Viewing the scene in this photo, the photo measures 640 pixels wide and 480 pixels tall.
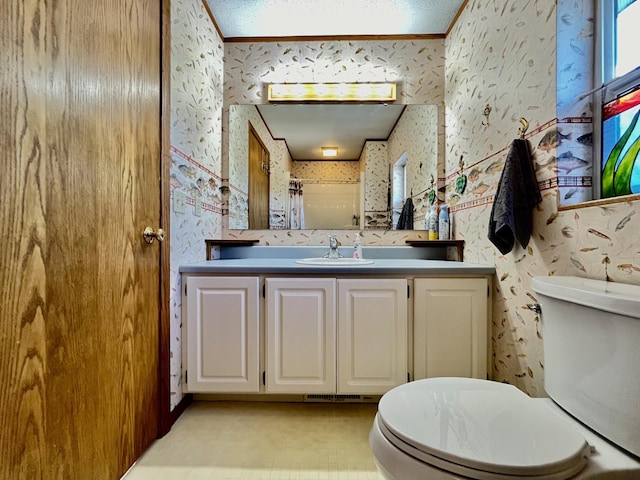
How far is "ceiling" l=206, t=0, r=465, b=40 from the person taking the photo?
5.49ft

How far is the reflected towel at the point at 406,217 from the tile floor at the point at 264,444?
1126 mm

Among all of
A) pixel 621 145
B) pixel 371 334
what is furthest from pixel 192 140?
pixel 621 145

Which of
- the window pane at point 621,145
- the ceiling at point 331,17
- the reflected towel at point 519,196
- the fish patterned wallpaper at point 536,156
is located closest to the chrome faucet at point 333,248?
the fish patterned wallpaper at point 536,156

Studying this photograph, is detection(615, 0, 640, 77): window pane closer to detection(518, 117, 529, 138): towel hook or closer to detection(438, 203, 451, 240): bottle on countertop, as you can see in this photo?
detection(518, 117, 529, 138): towel hook

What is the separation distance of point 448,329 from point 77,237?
151 centimetres

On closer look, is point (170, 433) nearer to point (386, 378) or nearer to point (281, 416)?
point (281, 416)

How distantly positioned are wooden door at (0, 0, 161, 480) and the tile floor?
14cm

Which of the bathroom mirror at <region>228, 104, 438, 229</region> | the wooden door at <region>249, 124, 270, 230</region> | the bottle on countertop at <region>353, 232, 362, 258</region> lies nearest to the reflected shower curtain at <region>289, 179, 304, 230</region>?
the bathroom mirror at <region>228, 104, 438, 229</region>

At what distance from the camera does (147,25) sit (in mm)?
1154

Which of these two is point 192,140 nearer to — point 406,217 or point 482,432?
point 406,217

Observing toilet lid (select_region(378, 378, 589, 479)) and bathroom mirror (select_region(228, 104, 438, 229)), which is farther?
bathroom mirror (select_region(228, 104, 438, 229))

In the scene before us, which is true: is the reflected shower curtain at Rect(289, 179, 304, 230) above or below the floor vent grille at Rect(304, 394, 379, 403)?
above

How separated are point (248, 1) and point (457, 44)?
1273 millimetres

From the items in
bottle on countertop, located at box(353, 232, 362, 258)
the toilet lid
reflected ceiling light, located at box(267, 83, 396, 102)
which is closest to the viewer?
the toilet lid
